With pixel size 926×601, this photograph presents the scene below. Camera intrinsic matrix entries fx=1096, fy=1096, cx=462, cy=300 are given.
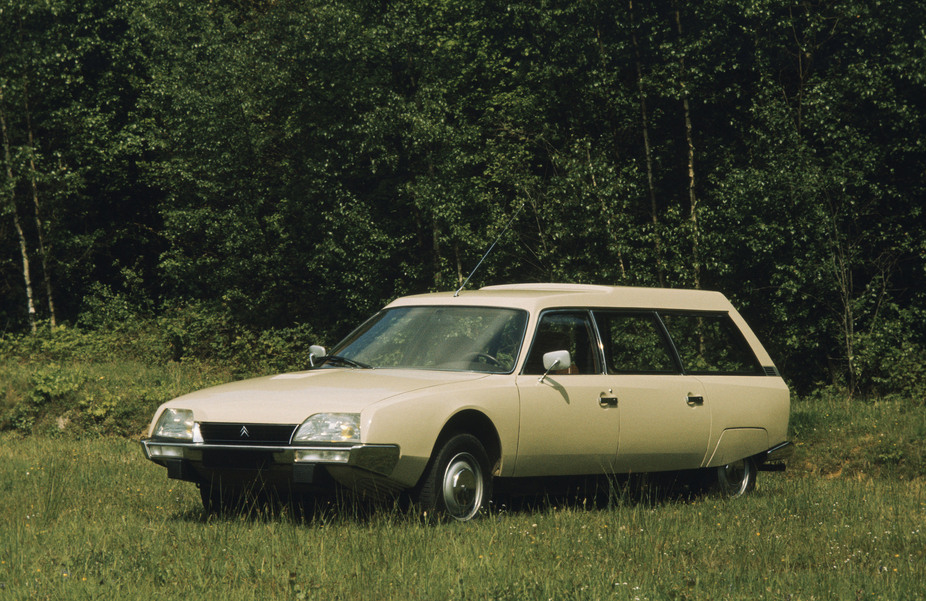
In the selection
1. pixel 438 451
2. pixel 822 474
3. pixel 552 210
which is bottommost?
pixel 822 474

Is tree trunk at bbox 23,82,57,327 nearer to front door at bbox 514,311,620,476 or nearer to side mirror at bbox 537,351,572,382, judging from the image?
front door at bbox 514,311,620,476

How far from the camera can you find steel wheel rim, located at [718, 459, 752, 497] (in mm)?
9430

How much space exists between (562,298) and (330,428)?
2.52 meters

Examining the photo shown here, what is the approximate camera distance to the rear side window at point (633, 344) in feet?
28.1

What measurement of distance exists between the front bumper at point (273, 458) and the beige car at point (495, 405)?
0.03 feet

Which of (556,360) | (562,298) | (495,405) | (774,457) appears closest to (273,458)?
(495,405)

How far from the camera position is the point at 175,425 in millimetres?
7273

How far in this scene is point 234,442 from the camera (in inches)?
275

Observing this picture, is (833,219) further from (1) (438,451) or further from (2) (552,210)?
(1) (438,451)

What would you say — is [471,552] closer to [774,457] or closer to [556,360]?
[556,360]

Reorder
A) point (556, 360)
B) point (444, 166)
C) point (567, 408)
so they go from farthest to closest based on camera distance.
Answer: point (444, 166)
point (567, 408)
point (556, 360)

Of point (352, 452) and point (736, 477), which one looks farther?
point (736, 477)

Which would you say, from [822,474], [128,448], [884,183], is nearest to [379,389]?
[128,448]

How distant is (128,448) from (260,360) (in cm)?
1561
